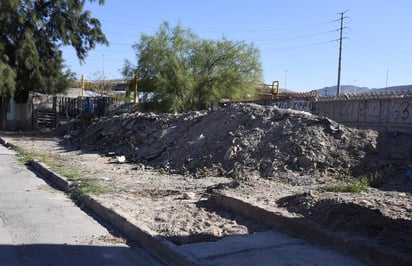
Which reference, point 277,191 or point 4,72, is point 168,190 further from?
point 4,72

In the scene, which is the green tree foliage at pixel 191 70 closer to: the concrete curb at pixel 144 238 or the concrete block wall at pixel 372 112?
the concrete block wall at pixel 372 112

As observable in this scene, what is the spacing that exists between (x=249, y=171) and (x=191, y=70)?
17.4 m

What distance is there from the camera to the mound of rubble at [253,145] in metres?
12.3

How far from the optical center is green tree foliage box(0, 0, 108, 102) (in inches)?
1277

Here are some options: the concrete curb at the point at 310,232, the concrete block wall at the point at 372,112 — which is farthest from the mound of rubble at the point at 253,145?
the concrete curb at the point at 310,232

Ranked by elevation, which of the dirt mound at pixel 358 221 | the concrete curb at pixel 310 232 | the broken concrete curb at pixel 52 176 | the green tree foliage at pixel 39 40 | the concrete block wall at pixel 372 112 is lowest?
the broken concrete curb at pixel 52 176

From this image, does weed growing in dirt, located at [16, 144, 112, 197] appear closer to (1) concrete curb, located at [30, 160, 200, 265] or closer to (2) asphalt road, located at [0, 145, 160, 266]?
(2) asphalt road, located at [0, 145, 160, 266]

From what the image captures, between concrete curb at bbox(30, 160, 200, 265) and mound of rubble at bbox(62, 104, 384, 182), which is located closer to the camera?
concrete curb at bbox(30, 160, 200, 265)

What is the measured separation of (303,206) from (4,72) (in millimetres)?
28217

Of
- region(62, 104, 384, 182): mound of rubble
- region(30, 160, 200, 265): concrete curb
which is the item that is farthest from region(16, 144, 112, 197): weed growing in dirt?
region(62, 104, 384, 182): mound of rubble

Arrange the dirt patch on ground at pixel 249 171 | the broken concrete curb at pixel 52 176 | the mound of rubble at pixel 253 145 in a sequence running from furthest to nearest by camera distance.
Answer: the mound of rubble at pixel 253 145 < the broken concrete curb at pixel 52 176 < the dirt patch on ground at pixel 249 171

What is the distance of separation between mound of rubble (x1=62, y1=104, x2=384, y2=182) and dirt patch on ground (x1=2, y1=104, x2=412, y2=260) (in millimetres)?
29

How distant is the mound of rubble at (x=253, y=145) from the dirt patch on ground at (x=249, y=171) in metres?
0.03

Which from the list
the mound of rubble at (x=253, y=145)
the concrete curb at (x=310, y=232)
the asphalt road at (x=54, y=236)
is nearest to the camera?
the concrete curb at (x=310, y=232)
